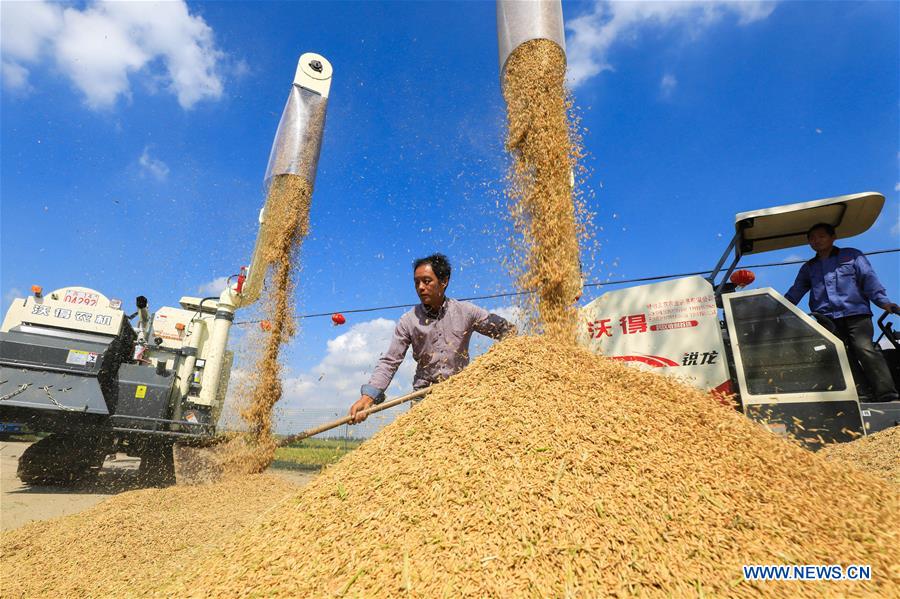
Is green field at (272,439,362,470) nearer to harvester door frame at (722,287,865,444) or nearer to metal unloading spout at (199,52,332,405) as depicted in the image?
metal unloading spout at (199,52,332,405)

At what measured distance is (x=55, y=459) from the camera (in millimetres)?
5102

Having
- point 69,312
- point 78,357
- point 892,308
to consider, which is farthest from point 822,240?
point 69,312

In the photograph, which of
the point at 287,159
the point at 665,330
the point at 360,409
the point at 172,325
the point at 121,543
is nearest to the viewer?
the point at 121,543

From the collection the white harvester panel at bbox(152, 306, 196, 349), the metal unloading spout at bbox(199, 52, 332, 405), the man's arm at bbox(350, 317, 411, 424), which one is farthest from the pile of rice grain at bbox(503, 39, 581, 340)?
the white harvester panel at bbox(152, 306, 196, 349)

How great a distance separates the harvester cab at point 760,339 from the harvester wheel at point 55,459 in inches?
218

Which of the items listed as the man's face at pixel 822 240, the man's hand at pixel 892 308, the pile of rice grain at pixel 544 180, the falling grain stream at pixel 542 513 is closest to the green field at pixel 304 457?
the pile of rice grain at pixel 544 180

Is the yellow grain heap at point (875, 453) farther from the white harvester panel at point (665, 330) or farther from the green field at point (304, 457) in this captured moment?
the green field at point (304, 457)

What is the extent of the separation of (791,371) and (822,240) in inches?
43.9

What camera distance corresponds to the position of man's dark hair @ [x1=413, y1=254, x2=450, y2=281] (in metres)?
3.23

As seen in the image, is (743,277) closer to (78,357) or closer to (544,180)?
(544,180)

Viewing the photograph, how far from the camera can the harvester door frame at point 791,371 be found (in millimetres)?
2996

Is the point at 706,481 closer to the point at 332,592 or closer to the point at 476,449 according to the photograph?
the point at 476,449

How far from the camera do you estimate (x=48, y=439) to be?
514 centimetres

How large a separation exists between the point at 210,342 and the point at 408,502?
17.5ft
